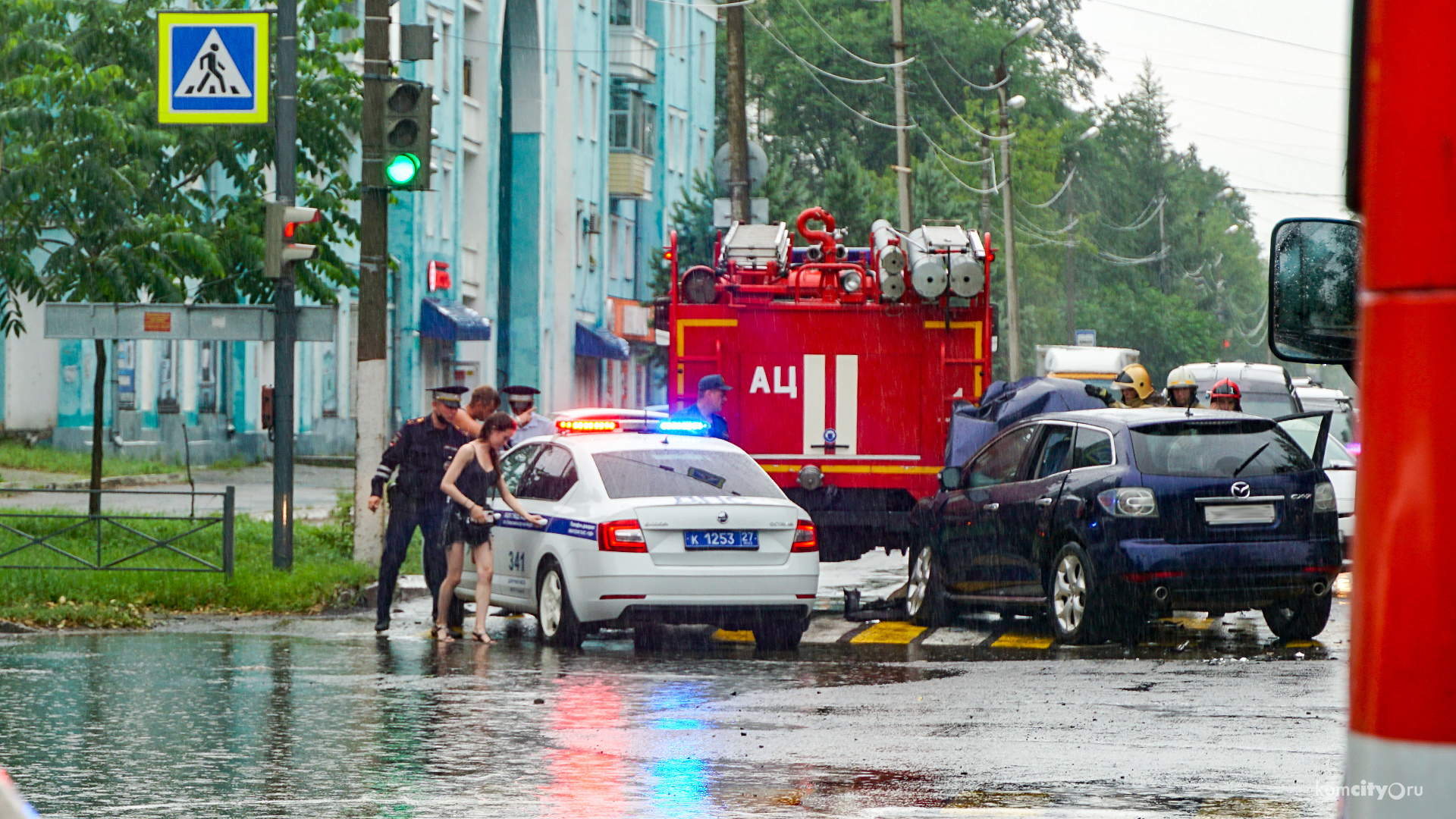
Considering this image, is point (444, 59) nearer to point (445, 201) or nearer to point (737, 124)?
point (445, 201)

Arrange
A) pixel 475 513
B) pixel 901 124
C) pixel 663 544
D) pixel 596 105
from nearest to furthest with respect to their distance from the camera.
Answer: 1. pixel 663 544
2. pixel 475 513
3. pixel 901 124
4. pixel 596 105

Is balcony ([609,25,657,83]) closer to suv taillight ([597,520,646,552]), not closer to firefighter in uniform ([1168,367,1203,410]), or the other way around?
firefighter in uniform ([1168,367,1203,410])

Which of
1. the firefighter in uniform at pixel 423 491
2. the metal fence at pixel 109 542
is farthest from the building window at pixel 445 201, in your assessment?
the firefighter in uniform at pixel 423 491

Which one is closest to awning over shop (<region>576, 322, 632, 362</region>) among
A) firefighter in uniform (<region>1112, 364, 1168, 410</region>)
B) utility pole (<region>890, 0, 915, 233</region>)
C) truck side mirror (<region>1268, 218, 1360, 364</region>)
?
utility pole (<region>890, 0, 915, 233</region>)

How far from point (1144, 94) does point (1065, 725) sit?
11603 centimetres

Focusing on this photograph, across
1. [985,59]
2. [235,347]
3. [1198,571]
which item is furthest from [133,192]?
[985,59]

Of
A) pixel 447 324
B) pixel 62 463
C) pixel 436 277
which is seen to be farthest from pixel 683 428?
pixel 436 277

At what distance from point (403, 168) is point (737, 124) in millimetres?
13596

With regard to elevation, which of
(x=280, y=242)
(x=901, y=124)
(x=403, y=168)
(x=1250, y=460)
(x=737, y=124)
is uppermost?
(x=901, y=124)

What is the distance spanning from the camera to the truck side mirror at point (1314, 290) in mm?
3881

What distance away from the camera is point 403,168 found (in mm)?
17359

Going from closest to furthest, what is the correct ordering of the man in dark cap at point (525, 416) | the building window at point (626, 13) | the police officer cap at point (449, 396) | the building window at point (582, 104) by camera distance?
1. the police officer cap at point (449, 396)
2. the man in dark cap at point (525, 416)
3. the building window at point (582, 104)
4. the building window at point (626, 13)

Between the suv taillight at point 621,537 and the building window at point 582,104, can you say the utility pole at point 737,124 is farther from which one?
the building window at point 582,104

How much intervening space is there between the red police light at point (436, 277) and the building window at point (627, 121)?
15.4 metres
